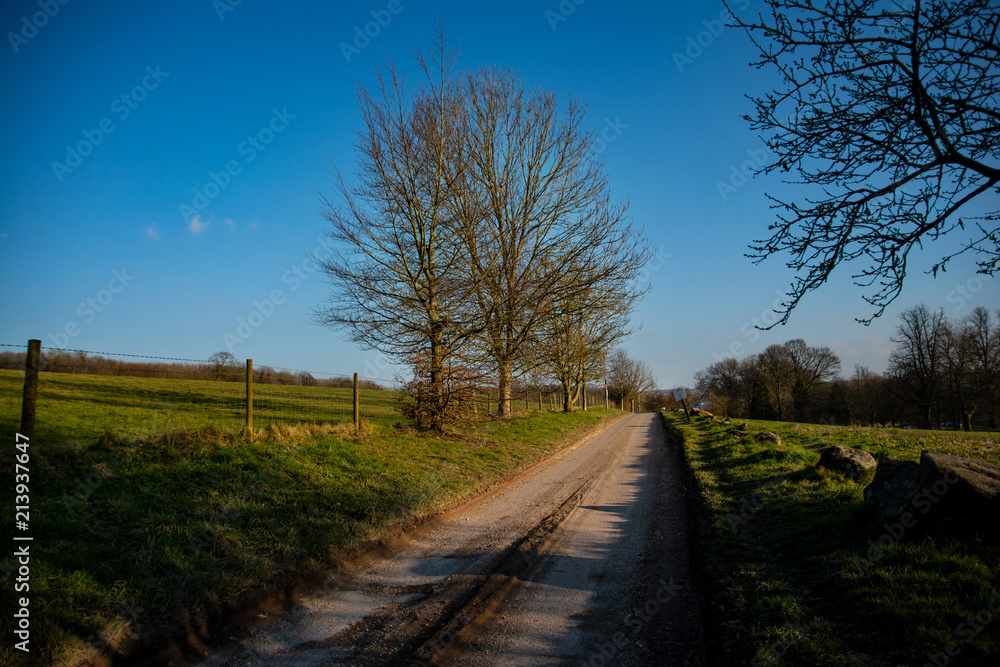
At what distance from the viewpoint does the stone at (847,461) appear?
25.6 feet

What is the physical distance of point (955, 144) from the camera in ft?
13.7

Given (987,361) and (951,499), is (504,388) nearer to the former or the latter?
(951,499)

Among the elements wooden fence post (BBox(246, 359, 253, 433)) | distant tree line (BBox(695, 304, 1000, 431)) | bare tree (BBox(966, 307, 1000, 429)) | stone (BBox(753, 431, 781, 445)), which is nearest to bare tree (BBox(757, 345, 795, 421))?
distant tree line (BBox(695, 304, 1000, 431))

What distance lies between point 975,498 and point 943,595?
4.56ft

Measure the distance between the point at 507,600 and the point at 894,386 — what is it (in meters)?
53.4

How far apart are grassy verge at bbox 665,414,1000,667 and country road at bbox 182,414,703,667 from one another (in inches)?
17.1

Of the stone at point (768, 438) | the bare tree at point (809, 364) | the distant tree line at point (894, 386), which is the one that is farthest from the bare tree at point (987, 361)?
the stone at point (768, 438)

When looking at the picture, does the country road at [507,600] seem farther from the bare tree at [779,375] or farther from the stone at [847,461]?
the bare tree at [779,375]

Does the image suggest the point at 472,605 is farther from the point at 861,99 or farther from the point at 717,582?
the point at 861,99

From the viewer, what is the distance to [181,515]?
556cm

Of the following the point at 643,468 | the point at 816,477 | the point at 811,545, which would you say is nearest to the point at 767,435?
the point at 643,468

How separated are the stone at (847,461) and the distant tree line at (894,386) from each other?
22889 mm

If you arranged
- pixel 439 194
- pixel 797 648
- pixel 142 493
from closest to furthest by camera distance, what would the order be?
Result: pixel 797 648 → pixel 142 493 → pixel 439 194

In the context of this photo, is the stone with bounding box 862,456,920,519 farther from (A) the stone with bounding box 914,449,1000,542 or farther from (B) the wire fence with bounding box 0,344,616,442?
(B) the wire fence with bounding box 0,344,616,442
